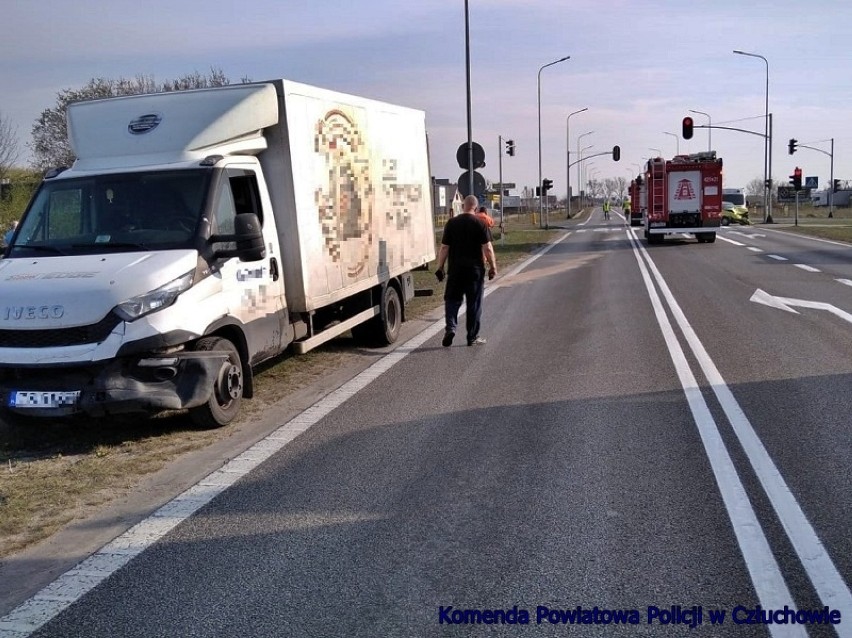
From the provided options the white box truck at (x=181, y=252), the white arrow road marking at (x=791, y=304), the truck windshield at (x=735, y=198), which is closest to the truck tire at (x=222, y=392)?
the white box truck at (x=181, y=252)

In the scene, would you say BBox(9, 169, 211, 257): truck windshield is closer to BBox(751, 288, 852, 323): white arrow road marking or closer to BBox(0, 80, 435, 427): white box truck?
BBox(0, 80, 435, 427): white box truck

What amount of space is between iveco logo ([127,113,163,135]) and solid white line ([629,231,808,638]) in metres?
5.20

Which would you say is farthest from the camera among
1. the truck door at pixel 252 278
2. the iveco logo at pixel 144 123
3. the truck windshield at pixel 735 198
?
the truck windshield at pixel 735 198

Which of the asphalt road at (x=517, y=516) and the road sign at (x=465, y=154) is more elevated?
the road sign at (x=465, y=154)

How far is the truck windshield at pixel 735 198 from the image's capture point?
196 feet

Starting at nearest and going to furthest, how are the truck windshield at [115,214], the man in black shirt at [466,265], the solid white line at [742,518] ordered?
the solid white line at [742,518]
the truck windshield at [115,214]
the man in black shirt at [466,265]

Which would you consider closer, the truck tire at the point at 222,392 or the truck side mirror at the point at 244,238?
the truck tire at the point at 222,392

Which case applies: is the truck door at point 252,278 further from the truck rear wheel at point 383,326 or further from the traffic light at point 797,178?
the traffic light at point 797,178

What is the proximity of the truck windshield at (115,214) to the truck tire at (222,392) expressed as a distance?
86cm

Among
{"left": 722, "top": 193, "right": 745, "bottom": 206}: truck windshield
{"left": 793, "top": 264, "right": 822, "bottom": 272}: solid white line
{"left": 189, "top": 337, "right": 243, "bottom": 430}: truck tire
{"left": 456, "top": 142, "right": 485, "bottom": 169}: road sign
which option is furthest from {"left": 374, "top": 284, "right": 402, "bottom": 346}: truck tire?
{"left": 722, "top": 193, "right": 745, "bottom": 206}: truck windshield

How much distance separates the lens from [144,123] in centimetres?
734

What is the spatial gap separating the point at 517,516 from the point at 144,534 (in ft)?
6.80

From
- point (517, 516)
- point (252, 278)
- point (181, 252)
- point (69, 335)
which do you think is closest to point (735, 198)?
point (252, 278)

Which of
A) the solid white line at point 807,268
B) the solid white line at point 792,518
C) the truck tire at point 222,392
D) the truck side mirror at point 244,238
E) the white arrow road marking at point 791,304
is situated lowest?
the solid white line at point 807,268
